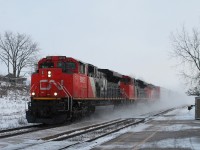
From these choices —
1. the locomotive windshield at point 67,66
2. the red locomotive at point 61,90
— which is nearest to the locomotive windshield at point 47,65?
the red locomotive at point 61,90

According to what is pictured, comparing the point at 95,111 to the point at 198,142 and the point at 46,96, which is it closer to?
the point at 46,96

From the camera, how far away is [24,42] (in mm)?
90812

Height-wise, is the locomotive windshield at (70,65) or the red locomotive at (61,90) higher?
the locomotive windshield at (70,65)

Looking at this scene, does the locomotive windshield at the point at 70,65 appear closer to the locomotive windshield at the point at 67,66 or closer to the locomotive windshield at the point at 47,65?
the locomotive windshield at the point at 67,66

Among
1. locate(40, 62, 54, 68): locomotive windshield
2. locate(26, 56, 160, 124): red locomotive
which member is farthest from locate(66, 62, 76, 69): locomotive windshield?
locate(40, 62, 54, 68): locomotive windshield

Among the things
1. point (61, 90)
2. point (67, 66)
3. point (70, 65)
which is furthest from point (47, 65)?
point (61, 90)

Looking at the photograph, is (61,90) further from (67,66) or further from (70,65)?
(70,65)

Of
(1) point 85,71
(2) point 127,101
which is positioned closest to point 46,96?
(1) point 85,71

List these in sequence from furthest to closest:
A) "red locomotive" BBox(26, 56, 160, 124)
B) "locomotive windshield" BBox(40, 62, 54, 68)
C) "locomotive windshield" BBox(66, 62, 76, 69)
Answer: "locomotive windshield" BBox(40, 62, 54, 68), "locomotive windshield" BBox(66, 62, 76, 69), "red locomotive" BBox(26, 56, 160, 124)

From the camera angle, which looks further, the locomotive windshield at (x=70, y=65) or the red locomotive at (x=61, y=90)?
the locomotive windshield at (x=70, y=65)

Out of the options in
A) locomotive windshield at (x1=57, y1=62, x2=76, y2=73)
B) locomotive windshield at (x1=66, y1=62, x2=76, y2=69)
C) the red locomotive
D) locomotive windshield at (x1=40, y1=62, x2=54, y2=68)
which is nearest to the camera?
the red locomotive

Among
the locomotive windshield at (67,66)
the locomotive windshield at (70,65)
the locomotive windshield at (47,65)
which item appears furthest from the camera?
the locomotive windshield at (47,65)

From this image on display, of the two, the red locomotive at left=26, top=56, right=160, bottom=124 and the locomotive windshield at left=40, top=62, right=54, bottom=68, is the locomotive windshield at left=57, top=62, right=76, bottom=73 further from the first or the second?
the locomotive windshield at left=40, top=62, right=54, bottom=68

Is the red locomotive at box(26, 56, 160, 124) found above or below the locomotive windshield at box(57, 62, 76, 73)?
below
